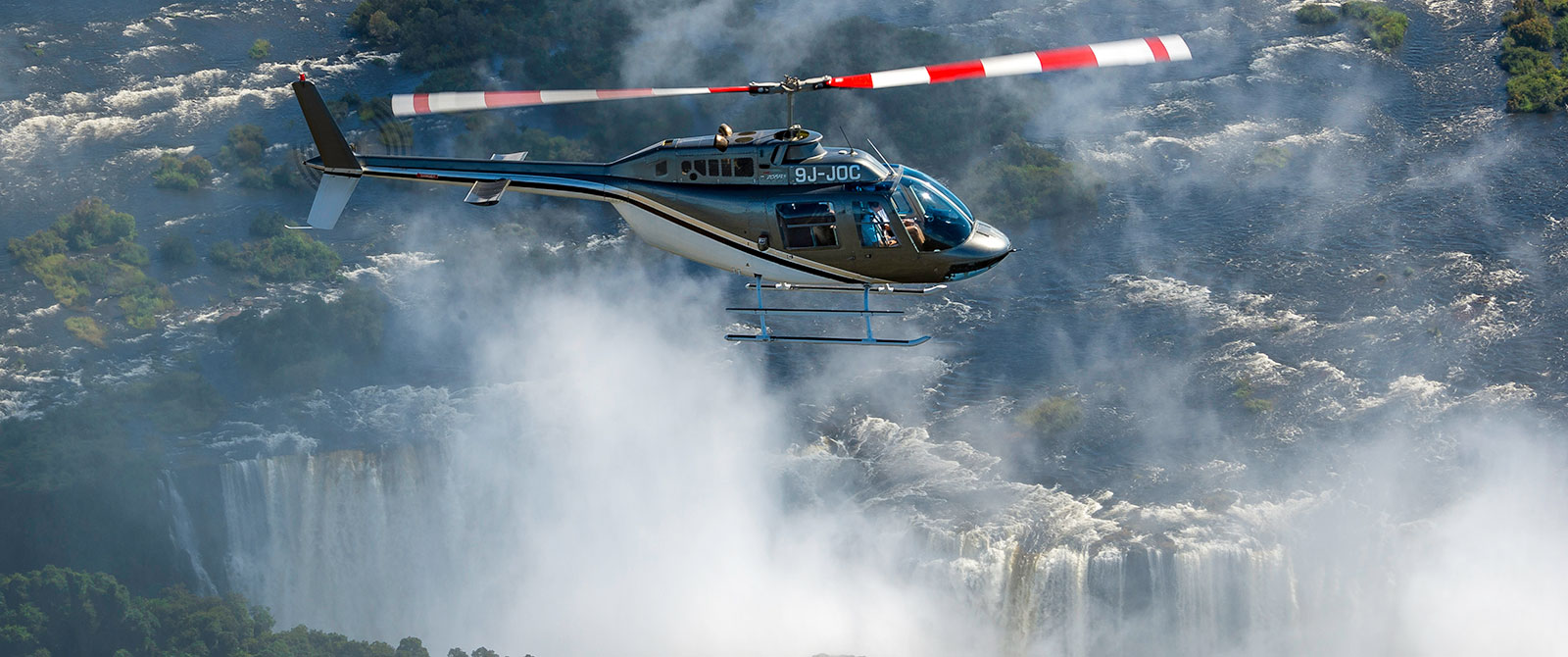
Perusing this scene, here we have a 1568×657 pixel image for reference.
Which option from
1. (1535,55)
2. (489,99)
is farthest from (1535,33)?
(489,99)

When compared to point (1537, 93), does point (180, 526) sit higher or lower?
lower

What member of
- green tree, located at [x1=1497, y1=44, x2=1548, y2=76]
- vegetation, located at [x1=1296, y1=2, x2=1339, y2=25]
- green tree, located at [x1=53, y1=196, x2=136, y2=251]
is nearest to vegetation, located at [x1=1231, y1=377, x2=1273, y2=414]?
green tree, located at [x1=1497, y1=44, x2=1548, y2=76]

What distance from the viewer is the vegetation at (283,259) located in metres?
56.7

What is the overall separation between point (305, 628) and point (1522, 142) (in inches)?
1742

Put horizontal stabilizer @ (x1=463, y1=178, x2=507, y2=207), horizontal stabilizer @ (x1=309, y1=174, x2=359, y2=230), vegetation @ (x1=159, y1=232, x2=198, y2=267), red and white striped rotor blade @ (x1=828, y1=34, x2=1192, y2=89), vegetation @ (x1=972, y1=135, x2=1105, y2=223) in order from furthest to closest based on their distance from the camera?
1. vegetation @ (x1=972, y1=135, x2=1105, y2=223)
2. vegetation @ (x1=159, y1=232, x2=198, y2=267)
3. horizontal stabilizer @ (x1=309, y1=174, x2=359, y2=230)
4. horizontal stabilizer @ (x1=463, y1=178, x2=507, y2=207)
5. red and white striped rotor blade @ (x1=828, y1=34, x2=1192, y2=89)

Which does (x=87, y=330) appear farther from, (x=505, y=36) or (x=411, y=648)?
(x=505, y=36)

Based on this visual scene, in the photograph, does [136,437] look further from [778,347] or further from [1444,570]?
[1444,570]

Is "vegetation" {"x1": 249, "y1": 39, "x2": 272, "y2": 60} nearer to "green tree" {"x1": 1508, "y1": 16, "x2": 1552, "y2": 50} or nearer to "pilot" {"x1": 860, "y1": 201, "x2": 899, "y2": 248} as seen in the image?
"pilot" {"x1": 860, "y1": 201, "x2": 899, "y2": 248}

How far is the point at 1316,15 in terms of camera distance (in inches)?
2569

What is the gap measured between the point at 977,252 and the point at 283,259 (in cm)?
3447

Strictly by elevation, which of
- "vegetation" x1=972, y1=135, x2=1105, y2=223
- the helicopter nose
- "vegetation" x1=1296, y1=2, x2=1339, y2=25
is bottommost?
the helicopter nose

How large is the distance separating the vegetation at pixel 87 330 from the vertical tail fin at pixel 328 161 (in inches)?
959

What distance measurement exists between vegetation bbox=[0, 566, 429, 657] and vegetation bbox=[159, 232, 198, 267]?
14.3m

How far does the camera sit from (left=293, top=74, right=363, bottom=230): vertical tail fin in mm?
32906
